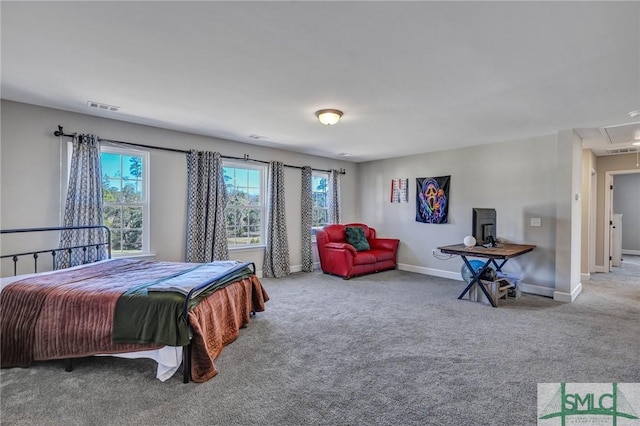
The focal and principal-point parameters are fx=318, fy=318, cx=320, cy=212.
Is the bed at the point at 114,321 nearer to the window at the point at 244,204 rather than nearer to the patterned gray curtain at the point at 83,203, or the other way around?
the patterned gray curtain at the point at 83,203

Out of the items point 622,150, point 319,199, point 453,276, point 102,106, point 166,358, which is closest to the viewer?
point 166,358

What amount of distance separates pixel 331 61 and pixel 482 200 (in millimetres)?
4241

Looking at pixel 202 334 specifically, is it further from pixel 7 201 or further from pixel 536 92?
pixel 536 92

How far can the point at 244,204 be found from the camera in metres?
5.70

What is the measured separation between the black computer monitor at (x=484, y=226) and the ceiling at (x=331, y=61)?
1.29m

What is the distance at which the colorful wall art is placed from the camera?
602cm

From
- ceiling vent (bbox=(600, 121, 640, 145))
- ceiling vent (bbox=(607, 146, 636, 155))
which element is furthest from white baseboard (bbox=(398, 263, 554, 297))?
ceiling vent (bbox=(607, 146, 636, 155))

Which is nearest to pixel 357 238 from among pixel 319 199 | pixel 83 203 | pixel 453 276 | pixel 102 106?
pixel 319 199

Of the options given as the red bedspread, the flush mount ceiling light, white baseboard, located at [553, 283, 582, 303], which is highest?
the flush mount ceiling light

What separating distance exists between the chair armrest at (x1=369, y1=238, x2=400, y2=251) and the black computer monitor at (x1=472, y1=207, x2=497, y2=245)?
6.65 ft

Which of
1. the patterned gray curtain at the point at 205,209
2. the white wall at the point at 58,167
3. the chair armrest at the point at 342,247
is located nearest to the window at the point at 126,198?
the white wall at the point at 58,167

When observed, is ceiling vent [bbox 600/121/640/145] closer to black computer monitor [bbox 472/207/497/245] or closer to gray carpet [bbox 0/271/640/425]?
black computer monitor [bbox 472/207/497/245]

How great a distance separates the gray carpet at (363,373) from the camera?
6.45 feet

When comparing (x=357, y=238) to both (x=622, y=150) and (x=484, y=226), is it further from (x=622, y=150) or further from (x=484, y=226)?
(x=622, y=150)
